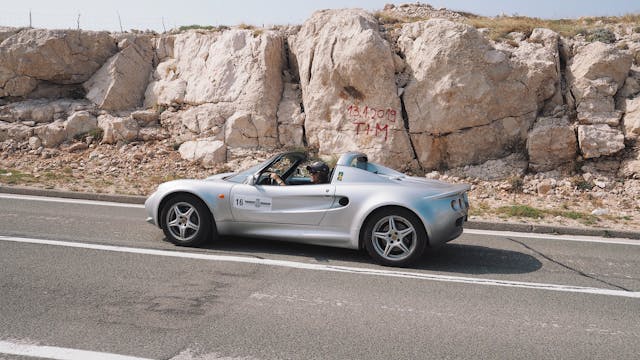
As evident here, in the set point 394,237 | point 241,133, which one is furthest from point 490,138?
point 394,237

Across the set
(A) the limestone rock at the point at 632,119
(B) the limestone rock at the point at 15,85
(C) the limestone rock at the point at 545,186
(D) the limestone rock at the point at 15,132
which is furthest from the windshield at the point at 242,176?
(B) the limestone rock at the point at 15,85

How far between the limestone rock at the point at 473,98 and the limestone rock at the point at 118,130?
813cm

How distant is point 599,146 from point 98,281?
438 inches

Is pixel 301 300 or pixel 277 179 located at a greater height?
pixel 277 179

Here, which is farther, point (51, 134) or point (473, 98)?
point (51, 134)

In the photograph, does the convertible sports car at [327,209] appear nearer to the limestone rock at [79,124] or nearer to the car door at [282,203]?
the car door at [282,203]

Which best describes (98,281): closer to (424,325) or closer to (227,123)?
(424,325)

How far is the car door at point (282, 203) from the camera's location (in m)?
6.11

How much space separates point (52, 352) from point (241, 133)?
37.2 feet

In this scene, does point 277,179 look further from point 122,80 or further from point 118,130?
point 122,80

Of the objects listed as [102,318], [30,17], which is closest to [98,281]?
[102,318]

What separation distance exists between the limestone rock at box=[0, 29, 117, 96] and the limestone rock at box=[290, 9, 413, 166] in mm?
8026

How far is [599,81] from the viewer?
12695 millimetres

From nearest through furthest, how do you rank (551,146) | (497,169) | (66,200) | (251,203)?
1. (251,203)
2. (66,200)
3. (551,146)
4. (497,169)
